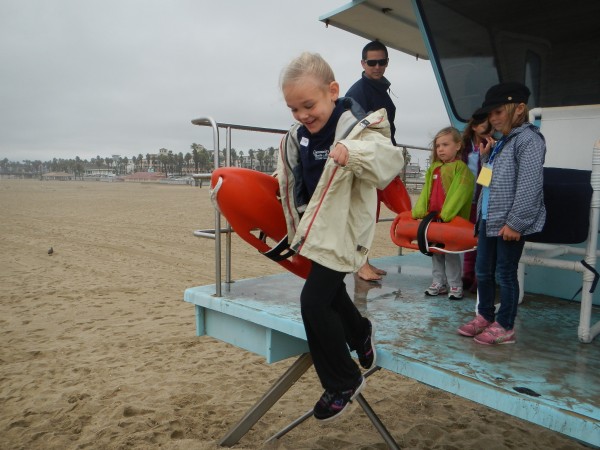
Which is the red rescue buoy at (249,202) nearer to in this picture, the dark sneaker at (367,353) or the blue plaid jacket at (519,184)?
the dark sneaker at (367,353)

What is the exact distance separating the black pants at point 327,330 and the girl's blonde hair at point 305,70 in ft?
2.70

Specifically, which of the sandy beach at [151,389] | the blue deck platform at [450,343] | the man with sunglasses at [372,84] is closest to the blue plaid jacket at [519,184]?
the blue deck platform at [450,343]

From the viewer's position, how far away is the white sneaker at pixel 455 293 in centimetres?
331

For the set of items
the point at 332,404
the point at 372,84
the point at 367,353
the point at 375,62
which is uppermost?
the point at 375,62

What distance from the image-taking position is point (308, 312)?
6.98 feet

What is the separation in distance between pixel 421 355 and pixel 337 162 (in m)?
1.01

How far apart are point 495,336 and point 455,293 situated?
3.03ft

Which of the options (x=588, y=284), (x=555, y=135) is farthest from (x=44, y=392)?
(x=555, y=135)

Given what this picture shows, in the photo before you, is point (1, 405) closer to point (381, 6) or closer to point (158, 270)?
point (381, 6)

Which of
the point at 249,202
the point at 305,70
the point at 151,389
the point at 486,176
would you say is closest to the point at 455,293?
the point at 486,176

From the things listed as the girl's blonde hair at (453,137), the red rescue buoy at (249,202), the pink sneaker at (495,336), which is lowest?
the pink sneaker at (495,336)

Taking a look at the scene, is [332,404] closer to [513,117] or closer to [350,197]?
[350,197]

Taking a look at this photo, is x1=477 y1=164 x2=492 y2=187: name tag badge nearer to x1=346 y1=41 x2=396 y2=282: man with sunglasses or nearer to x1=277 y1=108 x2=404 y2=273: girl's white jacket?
x1=277 y1=108 x2=404 y2=273: girl's white jacket

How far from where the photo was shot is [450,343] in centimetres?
241
